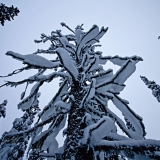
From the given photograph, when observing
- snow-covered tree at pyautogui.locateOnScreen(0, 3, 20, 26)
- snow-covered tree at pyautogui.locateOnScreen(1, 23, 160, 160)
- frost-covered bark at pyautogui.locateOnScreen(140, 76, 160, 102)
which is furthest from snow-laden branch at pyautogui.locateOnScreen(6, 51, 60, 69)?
frost-covered bark at pyautogui.locateOnScreen(140, 76, 160, 102)

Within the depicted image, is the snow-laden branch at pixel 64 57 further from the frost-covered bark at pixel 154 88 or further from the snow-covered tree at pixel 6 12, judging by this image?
the frost-covered bark at pixel 154 88

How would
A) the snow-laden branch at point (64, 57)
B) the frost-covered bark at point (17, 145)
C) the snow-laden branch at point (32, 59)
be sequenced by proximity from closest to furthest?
the snow-laden branch at point (64, 57)
the snow-laden branch at point (32, 59)
the frost-covered bark at point (17, 145)

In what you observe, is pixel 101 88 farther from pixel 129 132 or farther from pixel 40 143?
pixel 40 143

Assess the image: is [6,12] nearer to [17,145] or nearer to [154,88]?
[154,88]

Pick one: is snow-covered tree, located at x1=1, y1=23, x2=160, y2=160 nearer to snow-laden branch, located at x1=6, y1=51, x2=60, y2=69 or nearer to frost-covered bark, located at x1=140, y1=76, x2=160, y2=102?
snow-laden branch, located at x1=6, y1=51, x2=60, y2=69

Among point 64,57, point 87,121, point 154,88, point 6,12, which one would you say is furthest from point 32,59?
point 154,88

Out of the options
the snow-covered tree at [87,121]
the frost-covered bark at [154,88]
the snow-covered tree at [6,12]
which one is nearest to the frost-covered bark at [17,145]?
the snow-covered tree at [6,12]

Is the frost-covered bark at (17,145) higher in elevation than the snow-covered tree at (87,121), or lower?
higher

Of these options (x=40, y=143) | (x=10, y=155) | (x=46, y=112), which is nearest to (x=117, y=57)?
(x=46, y=112)

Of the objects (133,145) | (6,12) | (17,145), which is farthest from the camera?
(17,145)

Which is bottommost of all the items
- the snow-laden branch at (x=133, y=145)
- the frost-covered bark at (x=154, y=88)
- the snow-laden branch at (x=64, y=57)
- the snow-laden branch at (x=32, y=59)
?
the snow-laden branch at (x=133, y=145)

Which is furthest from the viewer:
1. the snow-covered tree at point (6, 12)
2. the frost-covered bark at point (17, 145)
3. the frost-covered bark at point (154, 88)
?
the frost-covered bark at point (17, 145)

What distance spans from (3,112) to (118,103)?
18.9 m

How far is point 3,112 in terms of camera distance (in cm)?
1781
